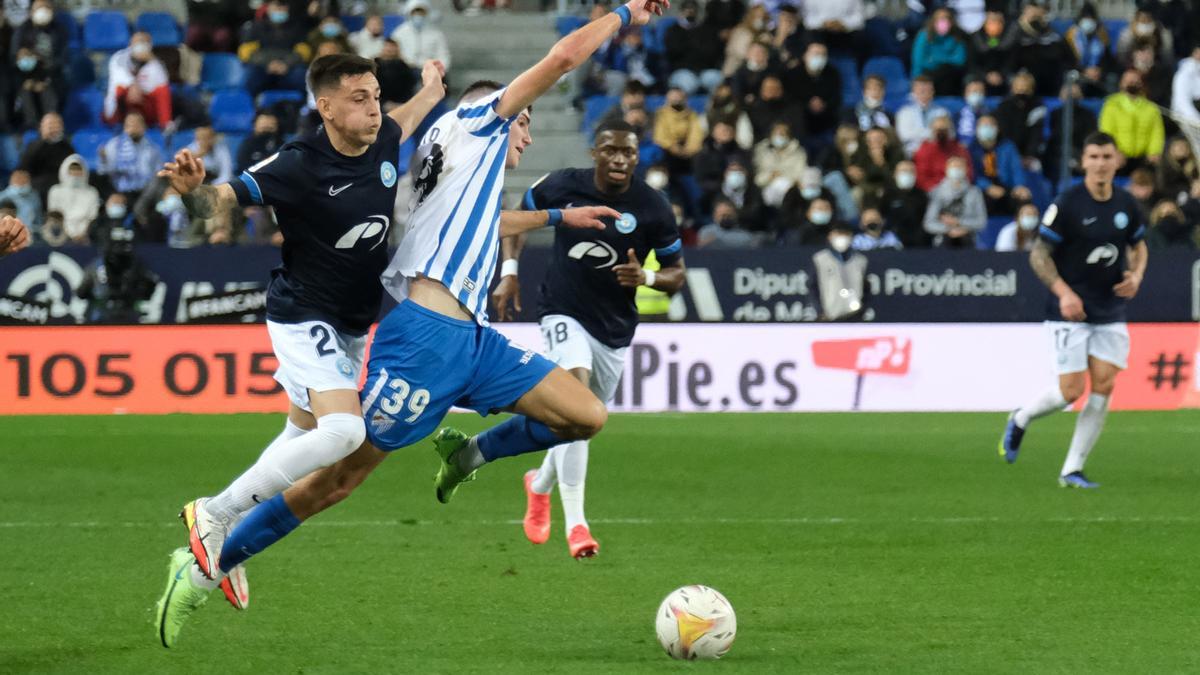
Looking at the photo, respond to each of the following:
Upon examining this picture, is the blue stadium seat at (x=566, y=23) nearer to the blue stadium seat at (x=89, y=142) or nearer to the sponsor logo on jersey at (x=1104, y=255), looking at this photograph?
the blue stadium seat at (x=89, y=142)

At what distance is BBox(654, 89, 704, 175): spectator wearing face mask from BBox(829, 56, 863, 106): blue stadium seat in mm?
2593

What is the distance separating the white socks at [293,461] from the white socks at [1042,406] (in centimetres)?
691

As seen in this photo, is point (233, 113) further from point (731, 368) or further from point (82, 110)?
point (731, 368)

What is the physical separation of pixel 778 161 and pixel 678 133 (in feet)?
4.10

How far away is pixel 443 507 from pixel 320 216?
15.1ft

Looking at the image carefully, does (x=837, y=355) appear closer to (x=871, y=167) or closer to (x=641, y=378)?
(x=641, y=378)

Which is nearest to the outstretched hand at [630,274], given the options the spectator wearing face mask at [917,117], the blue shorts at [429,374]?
the blue shorts at [429,374]

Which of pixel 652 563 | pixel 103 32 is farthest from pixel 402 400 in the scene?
pixel 103 32

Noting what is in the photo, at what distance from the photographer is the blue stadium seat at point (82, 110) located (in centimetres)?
2273

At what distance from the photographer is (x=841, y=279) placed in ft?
64.0

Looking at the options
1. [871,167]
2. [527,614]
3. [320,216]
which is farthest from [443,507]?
[871,167]

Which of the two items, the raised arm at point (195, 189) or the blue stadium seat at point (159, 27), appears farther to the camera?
the blue stadium seat at point (159, 27)

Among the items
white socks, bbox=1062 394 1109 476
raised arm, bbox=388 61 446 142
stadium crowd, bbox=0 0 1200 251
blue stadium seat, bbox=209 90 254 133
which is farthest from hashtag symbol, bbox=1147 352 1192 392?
raised arm, bbox=388 61 446 142

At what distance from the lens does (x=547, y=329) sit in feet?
31.3
